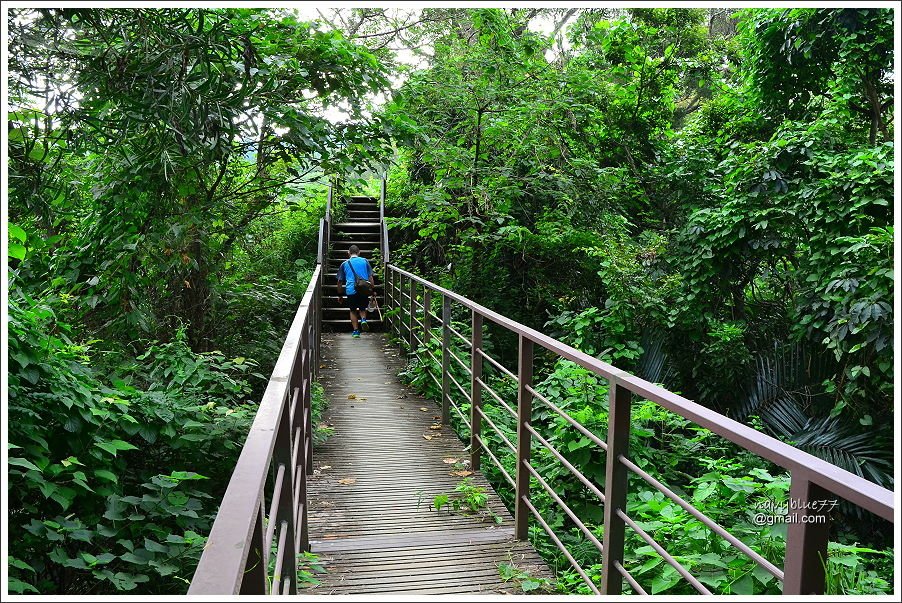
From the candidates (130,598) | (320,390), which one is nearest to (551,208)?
(320,390)

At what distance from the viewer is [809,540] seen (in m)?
1.24

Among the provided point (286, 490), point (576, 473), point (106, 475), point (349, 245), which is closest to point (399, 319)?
point (349, 245)

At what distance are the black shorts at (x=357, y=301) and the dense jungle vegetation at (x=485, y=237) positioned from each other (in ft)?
4.63

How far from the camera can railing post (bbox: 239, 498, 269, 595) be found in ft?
3.83

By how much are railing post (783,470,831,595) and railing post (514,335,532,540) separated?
188cm

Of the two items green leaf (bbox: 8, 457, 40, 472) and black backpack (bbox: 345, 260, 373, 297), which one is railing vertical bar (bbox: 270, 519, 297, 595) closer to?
green leaf (bbox: 8, 457, 40, 472)

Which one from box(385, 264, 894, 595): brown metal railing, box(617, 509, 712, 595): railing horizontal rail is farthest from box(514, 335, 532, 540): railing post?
box(617, 509, 712, 595): railing horizontal rail

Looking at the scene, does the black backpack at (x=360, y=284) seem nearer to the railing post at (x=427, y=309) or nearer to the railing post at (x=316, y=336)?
the railing post at (x=316, y=336)

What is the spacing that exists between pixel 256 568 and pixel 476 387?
2962 millimetres

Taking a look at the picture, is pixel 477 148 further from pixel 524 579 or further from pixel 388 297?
pixel 524 579

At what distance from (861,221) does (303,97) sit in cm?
527

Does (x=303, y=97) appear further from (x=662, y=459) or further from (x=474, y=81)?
(x=662, y=459)

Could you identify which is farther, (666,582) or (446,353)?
(446,353)

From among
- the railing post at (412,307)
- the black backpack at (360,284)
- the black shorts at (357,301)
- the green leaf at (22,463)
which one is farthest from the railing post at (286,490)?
the black shorts at (357,301)
